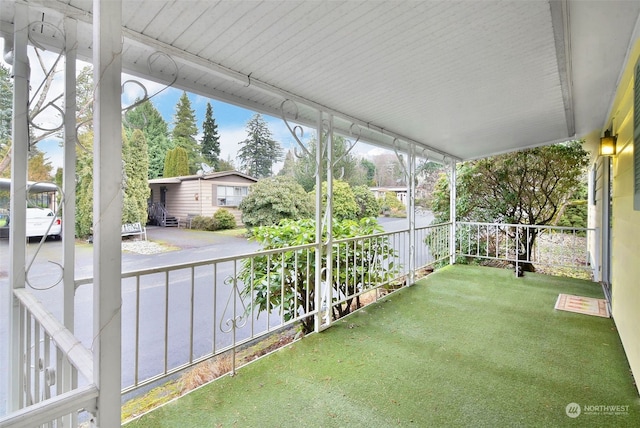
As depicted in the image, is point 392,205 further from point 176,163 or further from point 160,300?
point 160,300

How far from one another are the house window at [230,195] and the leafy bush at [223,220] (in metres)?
0.07

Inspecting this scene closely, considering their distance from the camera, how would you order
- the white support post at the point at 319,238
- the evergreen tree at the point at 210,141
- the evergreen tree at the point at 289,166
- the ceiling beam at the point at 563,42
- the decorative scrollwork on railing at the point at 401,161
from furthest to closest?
the decorative scrollwork on railing at the point at 401,161 < the white support post at the point at 319,238 < the evergreen tree at the point at 289,166 < the evergreen tree at the point at 210,141 < the ceiling beam at the point at 563,42

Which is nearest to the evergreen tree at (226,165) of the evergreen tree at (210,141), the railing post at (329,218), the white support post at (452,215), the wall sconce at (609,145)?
the evergreen tree at (210,141)

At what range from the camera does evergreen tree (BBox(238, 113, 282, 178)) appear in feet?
8.79

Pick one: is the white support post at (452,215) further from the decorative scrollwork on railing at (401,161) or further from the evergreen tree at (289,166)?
the evergreen tree at (289,166)

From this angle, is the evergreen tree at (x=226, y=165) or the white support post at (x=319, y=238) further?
the white support post at (x=319, y=238)

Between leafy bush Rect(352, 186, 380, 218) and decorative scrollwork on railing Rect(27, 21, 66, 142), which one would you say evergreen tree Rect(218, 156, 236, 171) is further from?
leafy bush Rect(352, 186, 380, 218)

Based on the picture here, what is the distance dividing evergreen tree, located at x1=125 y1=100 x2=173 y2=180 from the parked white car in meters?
0.60

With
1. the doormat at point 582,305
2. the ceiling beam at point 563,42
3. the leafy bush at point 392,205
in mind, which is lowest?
the doormat at point 582,305

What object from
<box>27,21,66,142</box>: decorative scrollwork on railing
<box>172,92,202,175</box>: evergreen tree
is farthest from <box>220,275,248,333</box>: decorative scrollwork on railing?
<box>27,21,66,142</box>: decorative scrollwork on railing

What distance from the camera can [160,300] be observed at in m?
2.16

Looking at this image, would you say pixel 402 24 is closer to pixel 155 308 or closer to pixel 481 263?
pixel 155 308

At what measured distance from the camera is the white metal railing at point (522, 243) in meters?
6.22

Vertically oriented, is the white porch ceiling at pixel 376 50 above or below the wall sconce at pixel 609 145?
above
